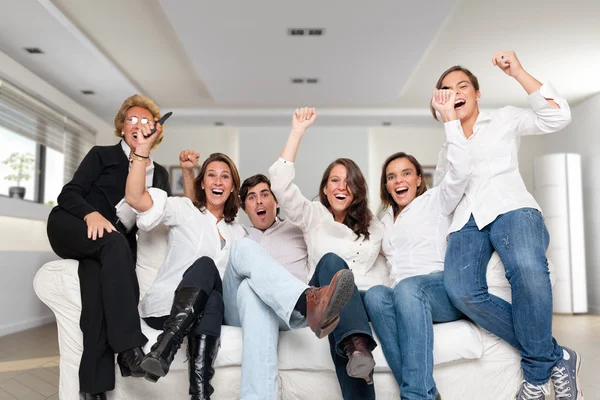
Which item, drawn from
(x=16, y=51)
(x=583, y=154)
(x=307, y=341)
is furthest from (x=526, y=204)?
(x=583, y=154)

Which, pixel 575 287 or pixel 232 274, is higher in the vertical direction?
pixel 232 274

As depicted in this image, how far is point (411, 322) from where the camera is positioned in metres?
1.86

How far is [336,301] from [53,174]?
17.3 ft

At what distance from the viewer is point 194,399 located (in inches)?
70.9

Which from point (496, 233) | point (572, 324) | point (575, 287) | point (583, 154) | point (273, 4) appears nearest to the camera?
point (496, 233)

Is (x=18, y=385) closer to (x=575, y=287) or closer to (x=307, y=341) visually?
(x=307, y=341)

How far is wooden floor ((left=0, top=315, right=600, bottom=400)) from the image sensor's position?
2714mm

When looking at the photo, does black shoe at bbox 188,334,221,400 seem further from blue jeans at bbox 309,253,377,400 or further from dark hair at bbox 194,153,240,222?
dark hair at bbox 194,153,240,222

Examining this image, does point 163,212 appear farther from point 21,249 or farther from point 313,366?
point 21,249

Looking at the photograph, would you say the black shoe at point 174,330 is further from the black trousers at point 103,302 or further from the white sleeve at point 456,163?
the white sleeve at point 456,163

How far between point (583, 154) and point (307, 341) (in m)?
6.12

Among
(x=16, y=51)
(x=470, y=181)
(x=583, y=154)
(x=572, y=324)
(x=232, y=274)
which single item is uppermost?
(x=16, y=51)

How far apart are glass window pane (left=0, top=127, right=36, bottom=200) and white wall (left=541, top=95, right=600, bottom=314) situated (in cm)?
652

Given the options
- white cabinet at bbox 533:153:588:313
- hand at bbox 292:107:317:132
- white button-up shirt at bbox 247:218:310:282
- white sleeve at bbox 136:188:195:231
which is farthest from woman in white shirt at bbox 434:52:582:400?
white cabinet at bbox 533:153:588:313
